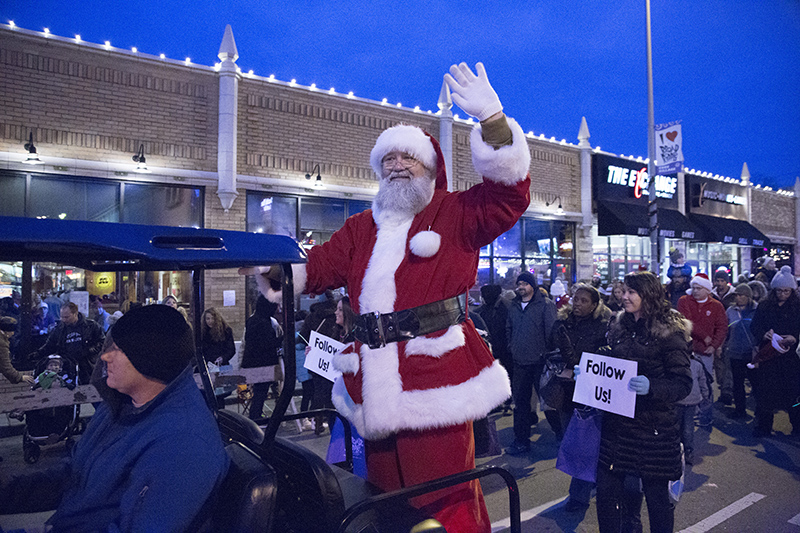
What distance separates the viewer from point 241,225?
35.1 ft

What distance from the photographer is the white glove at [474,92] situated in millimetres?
2012

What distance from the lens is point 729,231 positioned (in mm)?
20906

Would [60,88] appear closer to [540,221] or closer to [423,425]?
[423,425]

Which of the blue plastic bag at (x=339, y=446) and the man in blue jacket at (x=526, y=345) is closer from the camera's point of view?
the blue plastic bag at (x=339, y=446)

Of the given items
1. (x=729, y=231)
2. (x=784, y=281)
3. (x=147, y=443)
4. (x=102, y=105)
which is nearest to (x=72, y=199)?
(x=102, y=105)

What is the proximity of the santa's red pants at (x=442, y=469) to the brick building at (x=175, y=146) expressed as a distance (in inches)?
235

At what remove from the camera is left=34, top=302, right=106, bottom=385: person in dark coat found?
20.8ft

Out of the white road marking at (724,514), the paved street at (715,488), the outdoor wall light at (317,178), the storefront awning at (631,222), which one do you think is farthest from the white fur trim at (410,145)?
the storefront awning at (631,222)

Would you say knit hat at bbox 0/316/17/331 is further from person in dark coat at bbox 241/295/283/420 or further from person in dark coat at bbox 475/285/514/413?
person in dark coat at bbox 475/285/514/413

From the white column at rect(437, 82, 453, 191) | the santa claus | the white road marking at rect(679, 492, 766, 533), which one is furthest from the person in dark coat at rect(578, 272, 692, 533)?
the white column at rect(437, 82, 453, 191)

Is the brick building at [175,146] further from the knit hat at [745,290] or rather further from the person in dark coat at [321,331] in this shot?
the knit hat at [745,290]

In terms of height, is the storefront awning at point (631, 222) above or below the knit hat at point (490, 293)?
above

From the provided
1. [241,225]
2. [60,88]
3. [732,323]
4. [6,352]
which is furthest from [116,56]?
[732,323]

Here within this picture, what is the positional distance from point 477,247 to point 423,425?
845 mm
